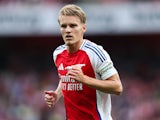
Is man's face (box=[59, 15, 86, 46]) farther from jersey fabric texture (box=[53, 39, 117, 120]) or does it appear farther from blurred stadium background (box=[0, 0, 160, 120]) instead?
blurred stadium background (box=[0, 0, 160, 120])

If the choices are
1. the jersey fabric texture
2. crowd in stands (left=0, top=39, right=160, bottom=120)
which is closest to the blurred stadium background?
crowd in stands (left=0, top=39, right=160, bottom=120)

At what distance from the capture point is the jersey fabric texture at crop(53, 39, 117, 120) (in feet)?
21.4

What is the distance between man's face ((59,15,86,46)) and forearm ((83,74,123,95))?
1.61 feet

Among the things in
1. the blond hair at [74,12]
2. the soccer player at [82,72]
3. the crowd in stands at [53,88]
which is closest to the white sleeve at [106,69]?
the soccer player at [82,72]

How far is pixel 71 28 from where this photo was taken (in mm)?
6496

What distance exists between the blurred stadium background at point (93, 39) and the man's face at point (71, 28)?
25.1ft

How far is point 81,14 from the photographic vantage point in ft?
21.3

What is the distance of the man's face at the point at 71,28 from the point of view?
649 cm

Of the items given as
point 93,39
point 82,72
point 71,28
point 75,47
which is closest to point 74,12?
point 71,28

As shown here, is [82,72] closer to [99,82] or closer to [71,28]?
[99,82]

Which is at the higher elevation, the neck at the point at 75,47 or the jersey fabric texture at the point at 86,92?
the neck at the point at 75,47

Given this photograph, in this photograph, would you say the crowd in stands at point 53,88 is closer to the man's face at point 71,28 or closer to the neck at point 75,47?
the neck at point 75,47

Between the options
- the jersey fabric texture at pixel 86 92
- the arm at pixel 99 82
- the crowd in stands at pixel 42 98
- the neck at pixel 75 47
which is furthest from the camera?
the crowd in stands at pixel 42 98

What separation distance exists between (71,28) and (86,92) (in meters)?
0.60
